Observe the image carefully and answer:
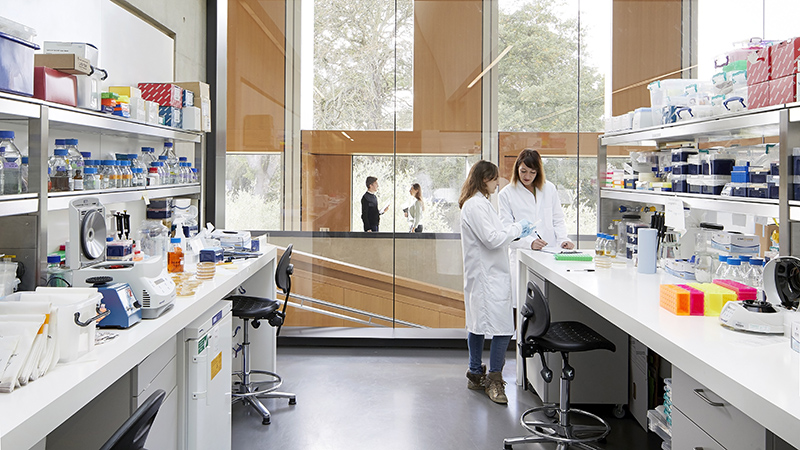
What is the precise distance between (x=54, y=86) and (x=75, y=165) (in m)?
0.42

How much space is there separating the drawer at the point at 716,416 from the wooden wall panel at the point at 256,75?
12.7 feet

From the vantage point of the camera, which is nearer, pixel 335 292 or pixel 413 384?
Answer: pixel 413 384

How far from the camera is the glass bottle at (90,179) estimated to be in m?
2.58

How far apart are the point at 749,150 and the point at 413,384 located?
2558 mm

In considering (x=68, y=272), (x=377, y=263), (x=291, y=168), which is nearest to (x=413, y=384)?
(x=377, y=263)

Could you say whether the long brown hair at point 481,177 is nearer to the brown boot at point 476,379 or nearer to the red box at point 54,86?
the brown boot at point 476,379

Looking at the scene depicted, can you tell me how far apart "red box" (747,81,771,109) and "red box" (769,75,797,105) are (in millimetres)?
25

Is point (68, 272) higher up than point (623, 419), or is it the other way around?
point (68, 272)

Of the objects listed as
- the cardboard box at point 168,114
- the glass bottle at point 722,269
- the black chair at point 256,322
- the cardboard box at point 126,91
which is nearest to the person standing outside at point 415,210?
the black chair at point 256,322

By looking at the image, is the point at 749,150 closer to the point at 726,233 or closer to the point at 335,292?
the point at 726,233

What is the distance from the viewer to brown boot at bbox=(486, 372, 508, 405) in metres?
3.75

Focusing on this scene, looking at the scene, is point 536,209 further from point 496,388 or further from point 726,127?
point 726,127

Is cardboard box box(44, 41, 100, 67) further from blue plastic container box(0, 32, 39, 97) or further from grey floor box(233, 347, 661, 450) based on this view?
grey floor box(233, 347, 661, 450)

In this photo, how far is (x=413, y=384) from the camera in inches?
163
